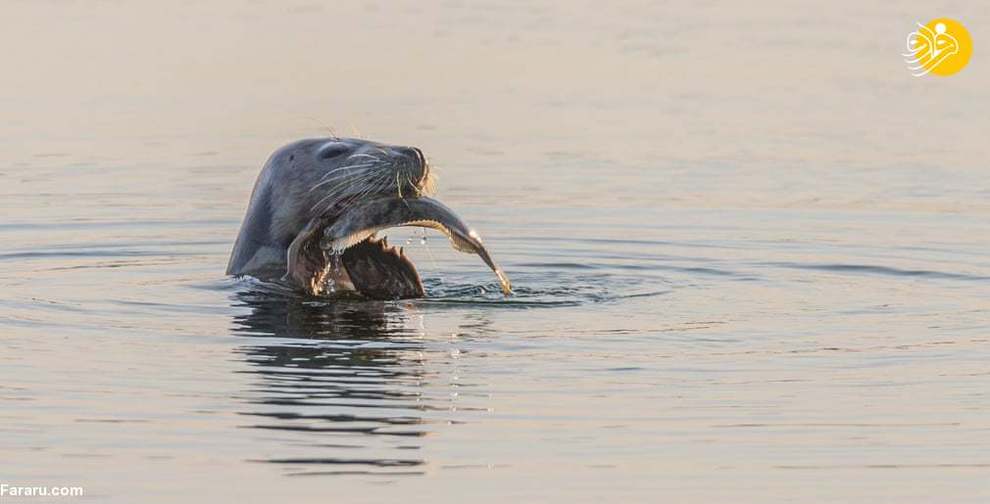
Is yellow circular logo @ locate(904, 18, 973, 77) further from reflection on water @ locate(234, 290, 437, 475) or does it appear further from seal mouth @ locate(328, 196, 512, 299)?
reflection on water @ locate(234, 290, 437, 475)

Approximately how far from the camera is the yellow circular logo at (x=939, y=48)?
74.7 ft

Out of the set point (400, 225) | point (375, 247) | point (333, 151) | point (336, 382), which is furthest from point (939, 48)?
point (336, 382)

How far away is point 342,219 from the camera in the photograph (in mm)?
12305

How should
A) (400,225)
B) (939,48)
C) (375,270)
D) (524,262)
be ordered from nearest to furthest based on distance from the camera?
(400,225)
(375,270)
(524,262)
(939,48)

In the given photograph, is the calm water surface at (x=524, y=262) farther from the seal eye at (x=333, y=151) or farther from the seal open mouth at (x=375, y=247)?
the seal eye at (x=333, y=151)

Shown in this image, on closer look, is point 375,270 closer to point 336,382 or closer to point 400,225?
point 400,225

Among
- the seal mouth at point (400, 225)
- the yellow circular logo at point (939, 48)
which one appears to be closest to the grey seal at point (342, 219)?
the seal mouth at point (400, 225)

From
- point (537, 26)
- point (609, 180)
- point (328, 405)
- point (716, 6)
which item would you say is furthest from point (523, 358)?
point (716, 6)

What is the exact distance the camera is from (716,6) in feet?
86.9

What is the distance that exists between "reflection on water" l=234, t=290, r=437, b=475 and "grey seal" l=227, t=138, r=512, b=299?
0.87ft

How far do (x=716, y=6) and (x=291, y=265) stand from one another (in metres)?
14.8

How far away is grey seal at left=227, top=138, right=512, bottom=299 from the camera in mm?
12234

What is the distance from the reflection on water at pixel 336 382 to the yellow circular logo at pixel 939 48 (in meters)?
11.6

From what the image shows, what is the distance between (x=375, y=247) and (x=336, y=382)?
3174 mm
